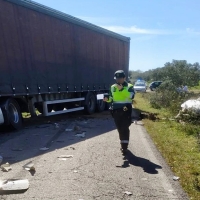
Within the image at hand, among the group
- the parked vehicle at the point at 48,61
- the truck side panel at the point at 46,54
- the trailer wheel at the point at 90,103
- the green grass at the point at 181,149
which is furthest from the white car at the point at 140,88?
the green grass at the point at 181,149

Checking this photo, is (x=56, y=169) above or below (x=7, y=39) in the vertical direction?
below

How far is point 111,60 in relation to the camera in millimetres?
17766

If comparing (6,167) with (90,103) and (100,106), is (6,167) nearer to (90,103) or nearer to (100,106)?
(90,103)

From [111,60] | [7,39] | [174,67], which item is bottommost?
[174,67]

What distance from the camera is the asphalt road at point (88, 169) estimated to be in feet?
13.7

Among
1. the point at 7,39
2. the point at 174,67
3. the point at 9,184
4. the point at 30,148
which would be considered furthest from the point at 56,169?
the point at 174,67

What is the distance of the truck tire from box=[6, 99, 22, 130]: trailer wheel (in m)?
5.52

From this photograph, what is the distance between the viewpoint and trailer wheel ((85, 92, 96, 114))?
15398 millimetres

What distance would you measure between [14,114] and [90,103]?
6490 millimetres

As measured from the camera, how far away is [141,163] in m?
5.79

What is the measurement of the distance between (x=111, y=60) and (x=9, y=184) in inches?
548

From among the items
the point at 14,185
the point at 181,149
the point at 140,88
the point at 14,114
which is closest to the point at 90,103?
the point at 14,114

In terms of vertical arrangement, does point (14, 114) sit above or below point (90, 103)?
above

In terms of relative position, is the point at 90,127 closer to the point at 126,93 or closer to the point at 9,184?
the point at 126,93
